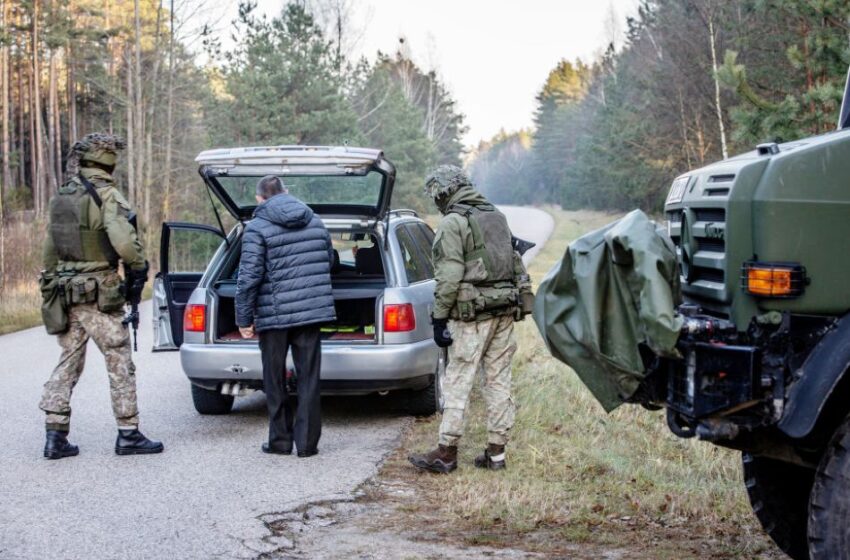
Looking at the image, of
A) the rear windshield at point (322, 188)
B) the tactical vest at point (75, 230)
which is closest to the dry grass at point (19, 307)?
the rear windshield at point (322, 188)

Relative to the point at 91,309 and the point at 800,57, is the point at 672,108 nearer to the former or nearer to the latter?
the point at 800,57

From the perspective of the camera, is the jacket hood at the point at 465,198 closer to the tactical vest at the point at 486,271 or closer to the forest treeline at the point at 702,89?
the tactical vest at the point at 486,271

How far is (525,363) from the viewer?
10492 millimetres

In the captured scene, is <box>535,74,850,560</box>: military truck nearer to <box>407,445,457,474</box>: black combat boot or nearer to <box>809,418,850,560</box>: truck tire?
<box>809,418,850,560</box>: truck tire

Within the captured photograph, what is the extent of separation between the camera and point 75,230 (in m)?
6.58

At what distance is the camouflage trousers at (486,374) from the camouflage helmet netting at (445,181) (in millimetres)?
849

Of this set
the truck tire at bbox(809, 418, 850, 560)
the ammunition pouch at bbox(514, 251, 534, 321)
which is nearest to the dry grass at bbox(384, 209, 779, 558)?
the ammunition pouch at bbox(514, 251, 534, 321)

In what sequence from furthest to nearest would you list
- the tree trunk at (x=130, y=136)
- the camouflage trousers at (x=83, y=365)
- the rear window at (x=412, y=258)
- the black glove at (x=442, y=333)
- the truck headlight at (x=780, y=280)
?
the tree trunk at (x=130, y=136), the rear window at (x=412, y=258), the camouflage trousers at (x=83, y=365), the black glove at (x=442, y=333), the truck headlight at (x=780, y=280)

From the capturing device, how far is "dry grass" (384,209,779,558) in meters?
4.91

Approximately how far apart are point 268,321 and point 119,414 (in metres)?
1.19

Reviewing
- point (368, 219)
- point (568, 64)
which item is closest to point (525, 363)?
point (368, 219)

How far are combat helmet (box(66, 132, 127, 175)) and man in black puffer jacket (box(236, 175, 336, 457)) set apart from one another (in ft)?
3.36

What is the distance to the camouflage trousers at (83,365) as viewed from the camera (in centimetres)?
662

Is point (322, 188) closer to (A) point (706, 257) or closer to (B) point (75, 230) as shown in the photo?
(B) point (75, 230)
